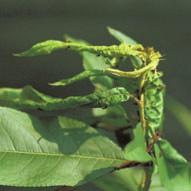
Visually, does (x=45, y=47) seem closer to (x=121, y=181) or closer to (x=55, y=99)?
(x=55, y=99)

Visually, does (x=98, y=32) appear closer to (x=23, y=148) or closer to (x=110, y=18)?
(x=110, y=18)

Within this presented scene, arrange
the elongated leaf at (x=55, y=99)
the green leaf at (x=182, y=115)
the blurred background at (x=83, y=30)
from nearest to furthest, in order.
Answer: the elongated leaf at (x=55, y=99) → the green leaf at (x=182, y=115) → the blurred background at (x=83, y=30)

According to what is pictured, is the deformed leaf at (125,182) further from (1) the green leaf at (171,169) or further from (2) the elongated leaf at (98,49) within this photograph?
(2) the elongated leaf at (98,49)

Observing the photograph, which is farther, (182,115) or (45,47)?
(182,115)

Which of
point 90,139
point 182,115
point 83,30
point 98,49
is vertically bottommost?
point 83,30

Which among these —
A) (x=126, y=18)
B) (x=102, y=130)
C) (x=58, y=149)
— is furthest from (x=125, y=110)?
(x=126, y=18)

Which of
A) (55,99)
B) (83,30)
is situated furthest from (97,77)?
(83,30)

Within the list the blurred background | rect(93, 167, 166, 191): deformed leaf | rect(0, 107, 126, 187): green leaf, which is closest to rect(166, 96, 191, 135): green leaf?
rect(93, 167, 166, 191): deformed leaf

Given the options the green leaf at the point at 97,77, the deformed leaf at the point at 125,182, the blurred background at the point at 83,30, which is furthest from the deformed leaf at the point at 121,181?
the blurred background at the point at 83,30
